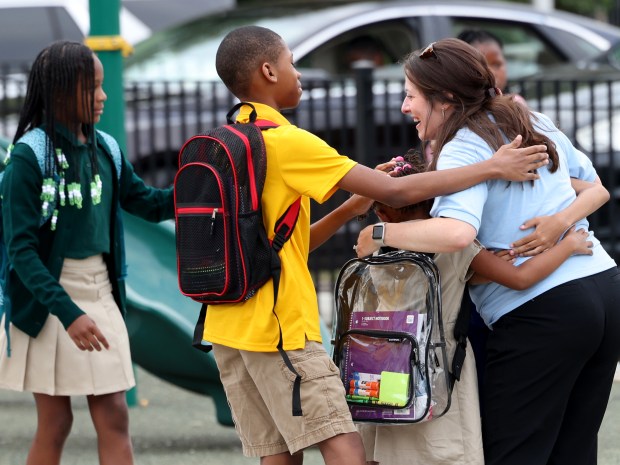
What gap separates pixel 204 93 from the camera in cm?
856

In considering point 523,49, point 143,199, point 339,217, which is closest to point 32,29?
point 523,49

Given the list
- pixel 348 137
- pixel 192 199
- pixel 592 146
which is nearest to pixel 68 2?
pixel 348 137

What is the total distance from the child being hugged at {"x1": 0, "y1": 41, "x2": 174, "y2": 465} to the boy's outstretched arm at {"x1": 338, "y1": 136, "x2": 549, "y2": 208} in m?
1.07

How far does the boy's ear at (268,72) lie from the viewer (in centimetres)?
348

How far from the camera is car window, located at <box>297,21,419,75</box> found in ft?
30.1

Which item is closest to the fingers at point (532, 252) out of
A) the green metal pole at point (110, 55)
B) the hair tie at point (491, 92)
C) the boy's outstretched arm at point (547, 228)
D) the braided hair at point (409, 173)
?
the boy's outstretched arm at point (547, 228)

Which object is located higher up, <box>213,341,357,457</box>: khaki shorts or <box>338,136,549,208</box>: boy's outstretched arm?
<box>338,136,549,208</box>: boy's outstretched arm

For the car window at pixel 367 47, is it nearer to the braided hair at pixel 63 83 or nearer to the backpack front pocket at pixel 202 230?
the braided hair at pixel 63 83

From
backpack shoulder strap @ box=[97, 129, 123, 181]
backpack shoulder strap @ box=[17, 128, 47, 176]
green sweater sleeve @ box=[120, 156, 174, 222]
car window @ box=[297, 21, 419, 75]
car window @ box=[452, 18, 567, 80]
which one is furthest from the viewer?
car window @ box=[452, 18, 567, 80]

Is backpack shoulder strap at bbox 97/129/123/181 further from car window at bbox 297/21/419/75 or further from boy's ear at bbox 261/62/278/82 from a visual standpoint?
car window at bbox 297/21/419/75

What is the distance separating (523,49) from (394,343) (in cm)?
703

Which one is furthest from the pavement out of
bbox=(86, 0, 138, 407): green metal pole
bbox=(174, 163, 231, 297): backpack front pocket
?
bbox=(174, 163, 231, 297): backpack front pocket

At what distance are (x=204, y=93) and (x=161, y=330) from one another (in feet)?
11.4

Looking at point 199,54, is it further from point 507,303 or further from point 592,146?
point 507,303
